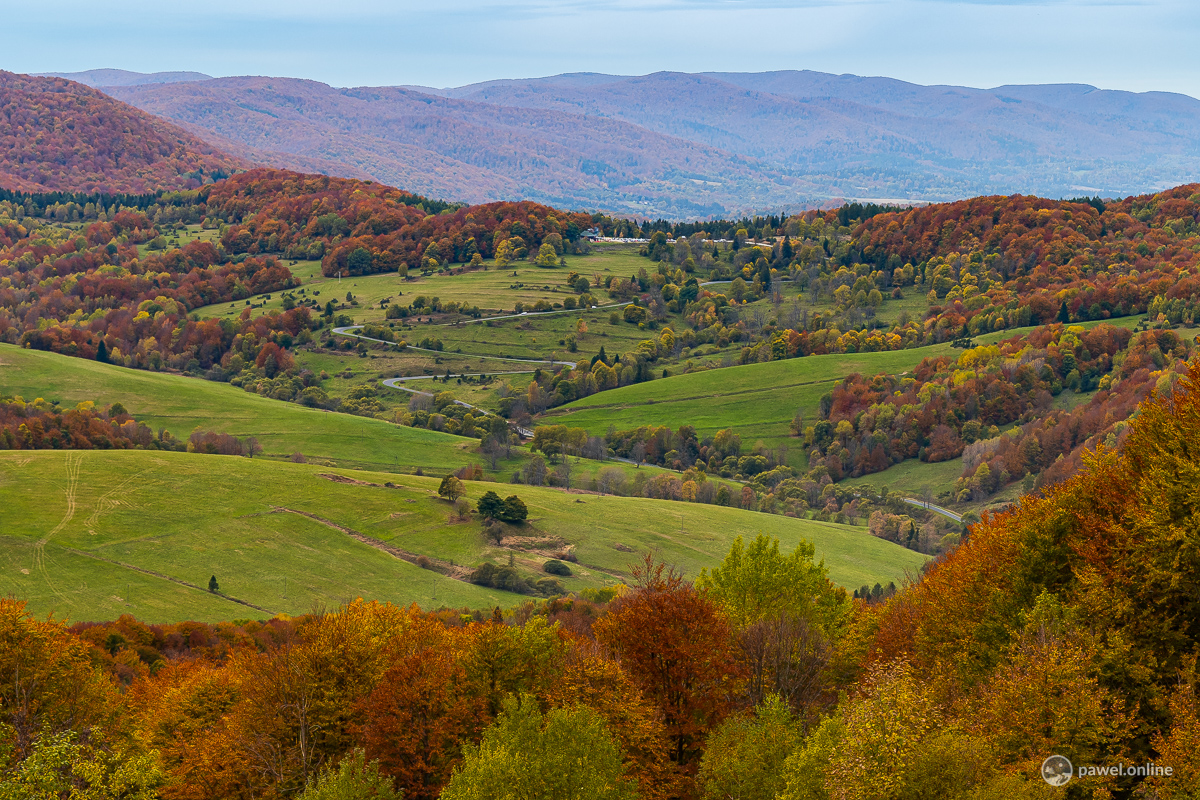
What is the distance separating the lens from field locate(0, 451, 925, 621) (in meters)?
97.0

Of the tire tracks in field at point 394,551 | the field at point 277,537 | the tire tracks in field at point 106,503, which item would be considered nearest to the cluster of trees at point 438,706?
the field at point 277,537

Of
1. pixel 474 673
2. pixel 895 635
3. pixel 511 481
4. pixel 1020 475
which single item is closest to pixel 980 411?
pixel 1020 475

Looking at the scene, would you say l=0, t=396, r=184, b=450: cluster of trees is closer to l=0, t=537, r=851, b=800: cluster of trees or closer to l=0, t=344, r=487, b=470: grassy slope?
l=0, t=344, r=487, b=470: grassy slope

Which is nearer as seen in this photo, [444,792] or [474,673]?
[444,792]

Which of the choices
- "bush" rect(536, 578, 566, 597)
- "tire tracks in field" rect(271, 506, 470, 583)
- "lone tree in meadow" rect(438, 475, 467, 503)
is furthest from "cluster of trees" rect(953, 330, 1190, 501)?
"tire tracks in field" rect(271, 506, 470, 583)

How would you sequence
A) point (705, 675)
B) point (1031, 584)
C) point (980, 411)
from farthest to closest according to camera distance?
point (980, 411) → point (705, 675) → point (1031, 584)

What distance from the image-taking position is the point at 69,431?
5817 inches

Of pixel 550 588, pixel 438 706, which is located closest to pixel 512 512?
pixel 550 588

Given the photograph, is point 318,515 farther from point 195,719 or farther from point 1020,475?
point 1020,475

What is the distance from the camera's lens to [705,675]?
45531 millimetres

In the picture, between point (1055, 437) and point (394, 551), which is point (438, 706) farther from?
point (1055, 437)

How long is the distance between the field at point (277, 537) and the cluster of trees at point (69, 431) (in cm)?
2020

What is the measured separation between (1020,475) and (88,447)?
149m

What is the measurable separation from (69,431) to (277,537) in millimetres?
56837
